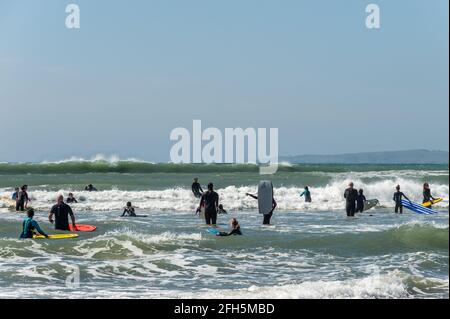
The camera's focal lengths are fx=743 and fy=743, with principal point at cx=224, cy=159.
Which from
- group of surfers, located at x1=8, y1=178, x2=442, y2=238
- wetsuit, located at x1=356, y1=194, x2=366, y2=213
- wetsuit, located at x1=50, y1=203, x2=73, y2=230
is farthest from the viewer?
wetsuit, located at x1=356, y1=194, x2=366, y2=213

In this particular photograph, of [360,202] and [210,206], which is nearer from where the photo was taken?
[210,206]

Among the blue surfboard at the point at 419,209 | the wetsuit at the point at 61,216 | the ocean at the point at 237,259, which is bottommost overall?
the ocean at the point at 237,259

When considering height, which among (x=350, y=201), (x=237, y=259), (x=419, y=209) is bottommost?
(x=237, y=259)

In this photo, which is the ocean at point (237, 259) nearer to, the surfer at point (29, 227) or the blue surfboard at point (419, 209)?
the surfer at point (29, 227)

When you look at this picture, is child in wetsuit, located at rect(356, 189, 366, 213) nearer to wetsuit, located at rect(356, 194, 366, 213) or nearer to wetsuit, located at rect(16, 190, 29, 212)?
wetsuit, located at rect(356, 194, 366, 213)

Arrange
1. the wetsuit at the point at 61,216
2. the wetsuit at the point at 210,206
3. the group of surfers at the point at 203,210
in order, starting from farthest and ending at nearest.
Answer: the wetsuit at the point at 210,206 → the wetsuit at the point at 61,216 → the group of surfers at the point at 203,210

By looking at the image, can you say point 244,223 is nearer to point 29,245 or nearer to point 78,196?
point 29,245

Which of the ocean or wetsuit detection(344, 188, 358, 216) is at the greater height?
wetsuit detection(344, 188, 358, 216)

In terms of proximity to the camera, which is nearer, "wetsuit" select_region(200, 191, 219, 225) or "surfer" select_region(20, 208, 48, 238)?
"surfer" select_region(20, 208, 48, 238)

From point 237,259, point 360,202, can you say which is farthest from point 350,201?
point 237,259

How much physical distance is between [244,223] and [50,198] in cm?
1958

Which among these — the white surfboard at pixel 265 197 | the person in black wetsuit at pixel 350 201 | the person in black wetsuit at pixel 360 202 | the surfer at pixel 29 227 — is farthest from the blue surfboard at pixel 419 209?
the surfer at pixel 29 227

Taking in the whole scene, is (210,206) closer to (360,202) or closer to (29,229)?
(29,229)

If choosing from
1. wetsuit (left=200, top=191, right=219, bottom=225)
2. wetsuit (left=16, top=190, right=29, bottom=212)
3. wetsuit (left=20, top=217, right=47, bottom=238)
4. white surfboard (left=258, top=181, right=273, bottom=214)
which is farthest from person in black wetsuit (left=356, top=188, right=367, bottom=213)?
wetsuit (left=20, top=217, right=47, bottom=238)
